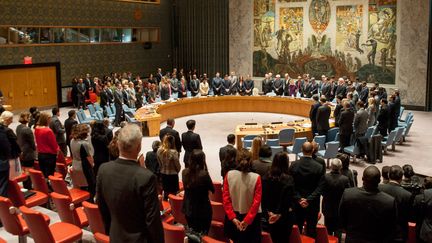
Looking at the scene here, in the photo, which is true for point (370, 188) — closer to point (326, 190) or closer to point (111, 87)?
point (326, 190)

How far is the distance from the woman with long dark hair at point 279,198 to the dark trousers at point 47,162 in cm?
452

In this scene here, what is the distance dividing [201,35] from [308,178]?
68.7 ft

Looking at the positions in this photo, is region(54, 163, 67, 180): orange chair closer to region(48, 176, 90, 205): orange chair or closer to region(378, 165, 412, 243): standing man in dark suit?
region(48, 176, 90, 205): orange chair

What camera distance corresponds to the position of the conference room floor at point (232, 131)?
38.9ft

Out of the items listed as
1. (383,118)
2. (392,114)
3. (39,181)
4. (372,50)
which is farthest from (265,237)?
(372,50)

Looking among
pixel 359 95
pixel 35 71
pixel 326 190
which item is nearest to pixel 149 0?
pixel 35 71

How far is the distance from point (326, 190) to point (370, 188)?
1.64 metres

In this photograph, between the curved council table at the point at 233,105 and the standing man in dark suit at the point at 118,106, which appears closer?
the standing man in dark suit at the point at 118,106

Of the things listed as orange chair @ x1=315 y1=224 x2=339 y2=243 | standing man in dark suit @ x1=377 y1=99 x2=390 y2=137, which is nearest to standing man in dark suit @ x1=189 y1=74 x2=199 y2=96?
standing man in dark suit @ x1=377 y1=99 x2=390 y2=137

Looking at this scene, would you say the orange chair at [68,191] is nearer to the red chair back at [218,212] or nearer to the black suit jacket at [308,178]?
the red chair back at [218,212]

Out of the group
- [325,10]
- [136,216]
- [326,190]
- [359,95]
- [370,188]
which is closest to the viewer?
[136,216]

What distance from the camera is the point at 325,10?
21.8m

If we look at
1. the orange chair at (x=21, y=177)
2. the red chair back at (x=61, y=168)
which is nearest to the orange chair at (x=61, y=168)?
the red chair back at (x=61, y=168)

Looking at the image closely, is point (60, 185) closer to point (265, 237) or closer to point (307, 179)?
point (265, 237)
